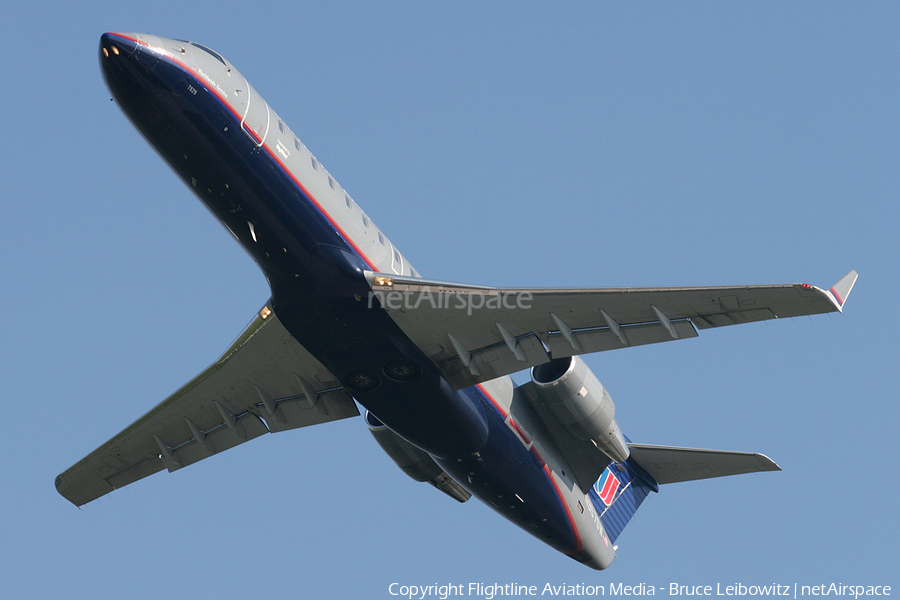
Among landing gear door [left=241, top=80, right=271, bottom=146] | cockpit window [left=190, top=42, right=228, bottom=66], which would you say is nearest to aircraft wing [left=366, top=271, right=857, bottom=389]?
landing gear door [left=241, top=80, right=271, bottom=146]

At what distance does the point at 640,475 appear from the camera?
29.4 m

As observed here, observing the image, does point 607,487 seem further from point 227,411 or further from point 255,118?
point 255,118

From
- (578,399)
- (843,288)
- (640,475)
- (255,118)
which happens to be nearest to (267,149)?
(255,118)

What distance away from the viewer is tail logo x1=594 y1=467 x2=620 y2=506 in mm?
28344

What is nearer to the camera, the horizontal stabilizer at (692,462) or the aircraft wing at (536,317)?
the aircraft wing at (536,317)

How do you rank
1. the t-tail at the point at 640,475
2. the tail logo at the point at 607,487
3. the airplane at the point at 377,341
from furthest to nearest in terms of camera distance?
the tail logo at the point at 607,487 < the t-tail at the point at 640,475 < the airplane at the point at 377,341

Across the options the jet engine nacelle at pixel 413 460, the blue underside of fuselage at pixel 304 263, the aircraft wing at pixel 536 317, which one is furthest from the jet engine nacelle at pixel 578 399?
the jet engine nacelle at pixel 413 460

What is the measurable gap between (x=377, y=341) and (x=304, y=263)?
2.18m

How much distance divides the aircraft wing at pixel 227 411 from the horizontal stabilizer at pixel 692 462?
8430mm

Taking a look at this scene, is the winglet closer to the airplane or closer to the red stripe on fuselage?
the airplane

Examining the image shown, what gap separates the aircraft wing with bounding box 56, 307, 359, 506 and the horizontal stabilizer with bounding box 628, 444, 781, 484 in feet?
27.7

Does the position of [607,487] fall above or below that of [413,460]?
above

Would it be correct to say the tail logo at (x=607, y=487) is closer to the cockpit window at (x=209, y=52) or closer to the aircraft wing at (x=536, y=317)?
the aircraft wing at (x=536, y=317)

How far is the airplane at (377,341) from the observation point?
19.5 metres
